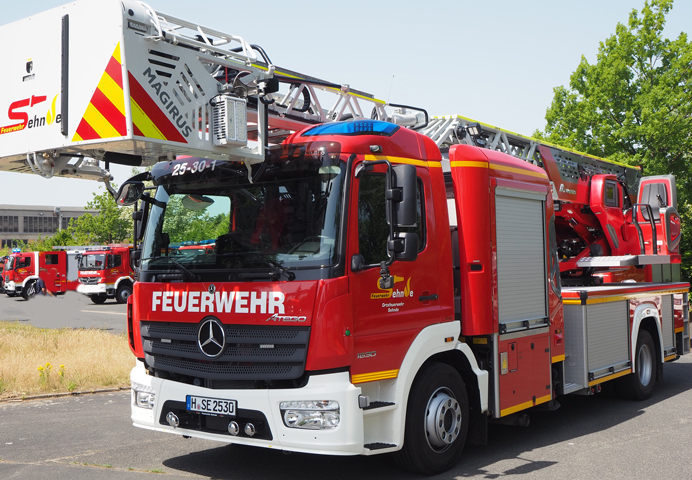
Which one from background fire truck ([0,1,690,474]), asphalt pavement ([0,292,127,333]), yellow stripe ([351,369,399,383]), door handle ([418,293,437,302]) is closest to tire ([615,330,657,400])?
background fire truck ([0,1,690,474])

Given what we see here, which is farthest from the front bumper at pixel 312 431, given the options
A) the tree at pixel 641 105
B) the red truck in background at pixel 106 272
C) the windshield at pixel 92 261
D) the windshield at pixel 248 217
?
the windshield at pixel 92 261

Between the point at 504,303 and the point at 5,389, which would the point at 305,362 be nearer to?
the point at 504,303

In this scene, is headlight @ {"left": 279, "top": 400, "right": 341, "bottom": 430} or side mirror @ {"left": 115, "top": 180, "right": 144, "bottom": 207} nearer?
headlight @ {"left": 279, "top": 400, "right": 341, "bottom": 430}

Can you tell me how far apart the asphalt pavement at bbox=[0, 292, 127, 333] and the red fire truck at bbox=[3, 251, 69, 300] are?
1043 mm

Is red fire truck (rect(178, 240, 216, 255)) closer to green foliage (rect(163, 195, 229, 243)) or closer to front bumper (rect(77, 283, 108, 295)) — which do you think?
green foliage (rect(163, 195, 229, 243))

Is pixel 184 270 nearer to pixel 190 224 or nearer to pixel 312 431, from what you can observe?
pixel 190 224

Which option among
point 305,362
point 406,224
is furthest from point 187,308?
point 406,224

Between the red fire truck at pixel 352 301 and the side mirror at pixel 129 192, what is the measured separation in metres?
0.01

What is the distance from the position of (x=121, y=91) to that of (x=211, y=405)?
2.35 metres

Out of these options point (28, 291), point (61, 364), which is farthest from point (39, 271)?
point (61, 364)

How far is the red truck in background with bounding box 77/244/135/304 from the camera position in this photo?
1278 inches

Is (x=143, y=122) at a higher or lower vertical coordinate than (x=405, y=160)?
higher

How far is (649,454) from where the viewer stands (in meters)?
6.18

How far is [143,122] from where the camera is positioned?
14.8ft
